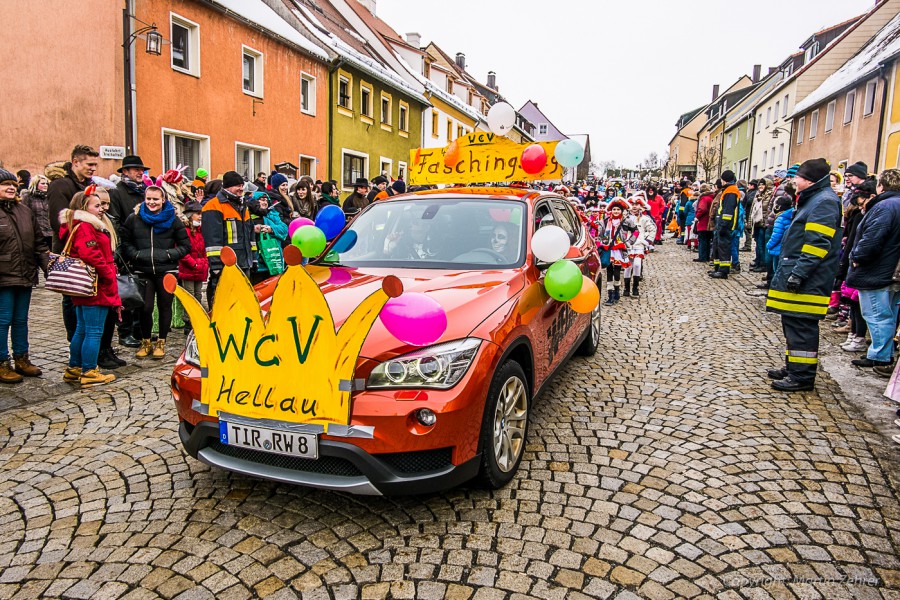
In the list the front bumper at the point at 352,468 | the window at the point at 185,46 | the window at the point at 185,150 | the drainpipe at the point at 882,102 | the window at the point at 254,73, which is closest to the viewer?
the front bumper at the point at 352,468

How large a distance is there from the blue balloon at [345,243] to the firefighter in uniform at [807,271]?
3.72 m

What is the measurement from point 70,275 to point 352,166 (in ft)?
63.3

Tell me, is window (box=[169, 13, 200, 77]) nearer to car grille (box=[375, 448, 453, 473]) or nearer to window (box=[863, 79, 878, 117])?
car grille (box=[375, 448, 453, 473])

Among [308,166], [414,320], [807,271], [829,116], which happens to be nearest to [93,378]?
[414,320]

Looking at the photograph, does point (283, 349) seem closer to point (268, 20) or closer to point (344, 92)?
point (268, 20)

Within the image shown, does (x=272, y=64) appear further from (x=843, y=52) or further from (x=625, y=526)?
(x=843, y=52)

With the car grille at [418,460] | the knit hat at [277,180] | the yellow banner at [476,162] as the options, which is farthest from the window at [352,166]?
the car grille at [418,460]

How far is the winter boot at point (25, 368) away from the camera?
219 inches

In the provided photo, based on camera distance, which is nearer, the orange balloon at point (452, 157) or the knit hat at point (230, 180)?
the orange balloon at point (452, 157)

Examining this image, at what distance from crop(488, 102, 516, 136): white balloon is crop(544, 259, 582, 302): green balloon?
3178mm

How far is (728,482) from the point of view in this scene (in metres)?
3.62

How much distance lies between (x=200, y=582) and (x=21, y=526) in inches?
47.8

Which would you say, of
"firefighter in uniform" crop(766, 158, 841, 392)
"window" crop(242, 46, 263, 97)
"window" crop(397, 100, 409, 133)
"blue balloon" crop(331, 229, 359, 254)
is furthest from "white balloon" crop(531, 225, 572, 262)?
"window" crop(397, 100, 409, 133)

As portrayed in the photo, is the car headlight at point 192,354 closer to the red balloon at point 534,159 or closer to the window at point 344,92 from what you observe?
the red balloon at point 534,159
